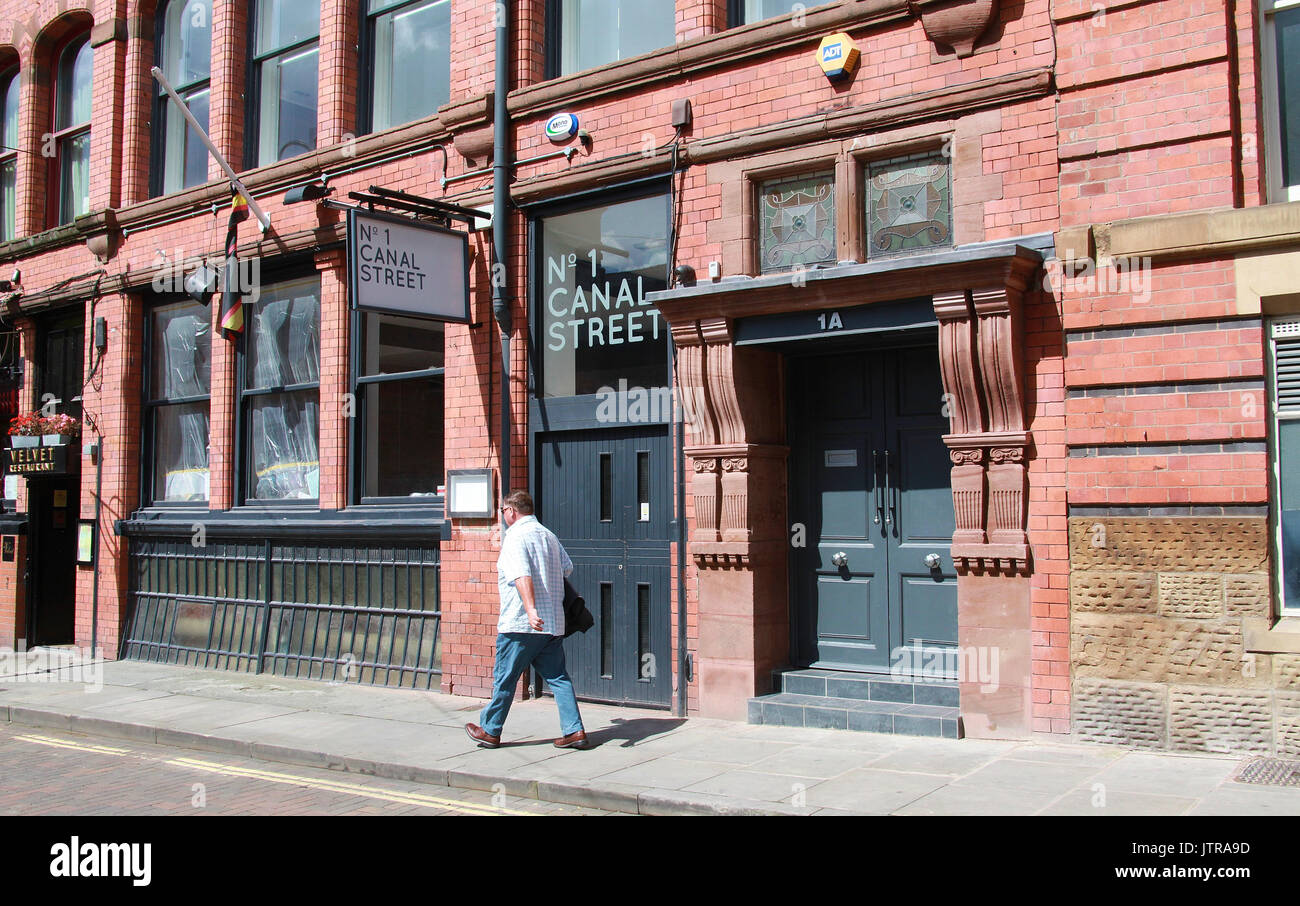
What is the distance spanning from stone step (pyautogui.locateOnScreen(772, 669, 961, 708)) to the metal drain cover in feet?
6.64

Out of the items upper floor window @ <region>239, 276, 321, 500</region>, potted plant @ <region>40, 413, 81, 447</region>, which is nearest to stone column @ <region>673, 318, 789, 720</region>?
upper floor window @ <region>239, 276, 321, 500</region>

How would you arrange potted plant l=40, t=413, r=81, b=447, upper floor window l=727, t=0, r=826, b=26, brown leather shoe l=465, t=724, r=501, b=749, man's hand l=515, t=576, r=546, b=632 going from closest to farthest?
1. man's hand l=515, t=576, r=546, b=632
2. brown leather shoe l=465, t=724, r=501, b=749
3. upper floor window l=727, t=0, r=826, b=26
4. potted plant l=40, t=413, r=81, b=447

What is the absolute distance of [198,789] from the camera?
7.71 m

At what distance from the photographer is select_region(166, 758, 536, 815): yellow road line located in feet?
23.1

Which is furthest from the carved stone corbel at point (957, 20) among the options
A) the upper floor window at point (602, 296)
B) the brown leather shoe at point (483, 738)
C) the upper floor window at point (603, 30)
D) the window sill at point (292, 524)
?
the window sill at point (292, 524)

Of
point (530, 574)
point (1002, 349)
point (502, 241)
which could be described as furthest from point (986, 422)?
point (502, 241)

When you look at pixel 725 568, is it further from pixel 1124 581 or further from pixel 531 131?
pixel 531 131

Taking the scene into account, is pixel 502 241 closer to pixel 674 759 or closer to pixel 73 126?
pixel 674 759

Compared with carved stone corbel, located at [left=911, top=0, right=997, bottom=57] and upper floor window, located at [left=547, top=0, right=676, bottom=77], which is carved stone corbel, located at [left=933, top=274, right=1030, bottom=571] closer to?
carved stone corbel, located at [left=911, top=0, right=997, bottom=57]

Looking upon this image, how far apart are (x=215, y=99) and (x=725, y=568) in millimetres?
9393

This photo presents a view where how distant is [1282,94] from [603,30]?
6.06 meters

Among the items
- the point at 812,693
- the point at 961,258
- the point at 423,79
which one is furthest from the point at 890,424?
the point at 423,79

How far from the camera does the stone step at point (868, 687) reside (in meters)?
8.48

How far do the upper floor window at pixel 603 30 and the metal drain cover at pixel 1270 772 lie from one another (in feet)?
24.5
